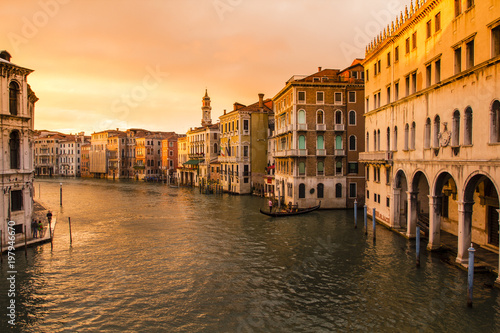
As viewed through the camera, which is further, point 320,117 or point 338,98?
point 338,98

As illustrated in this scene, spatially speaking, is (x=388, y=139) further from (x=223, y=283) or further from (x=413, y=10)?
(x=223, y=283)

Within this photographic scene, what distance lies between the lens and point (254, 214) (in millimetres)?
33781

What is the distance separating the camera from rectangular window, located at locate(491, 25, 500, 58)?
13422 millimetres

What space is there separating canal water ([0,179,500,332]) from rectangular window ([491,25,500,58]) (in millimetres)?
8654

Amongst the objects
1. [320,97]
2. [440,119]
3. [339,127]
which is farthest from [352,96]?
[440,119]

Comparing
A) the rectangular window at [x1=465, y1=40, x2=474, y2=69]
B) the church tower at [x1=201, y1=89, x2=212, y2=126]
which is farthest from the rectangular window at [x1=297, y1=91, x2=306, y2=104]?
the church tower at [x1=201, y1=89, x2=212, y2=126]

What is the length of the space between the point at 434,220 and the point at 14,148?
73.2 ft

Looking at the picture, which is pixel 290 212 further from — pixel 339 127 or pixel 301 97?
pixel 301 97

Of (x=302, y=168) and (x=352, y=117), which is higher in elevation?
(x=352, y=117)

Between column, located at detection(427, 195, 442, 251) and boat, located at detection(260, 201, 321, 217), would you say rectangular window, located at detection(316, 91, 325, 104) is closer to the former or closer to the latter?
boat, located at detection(260, 201, 321, 217)

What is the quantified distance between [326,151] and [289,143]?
367cm

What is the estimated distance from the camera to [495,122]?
13.5 meters

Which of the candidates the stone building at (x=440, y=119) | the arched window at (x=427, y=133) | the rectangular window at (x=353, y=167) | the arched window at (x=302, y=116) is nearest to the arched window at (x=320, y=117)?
the arched window at (x=302, y=116)

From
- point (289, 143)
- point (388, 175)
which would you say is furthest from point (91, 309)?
point (289, 143)
